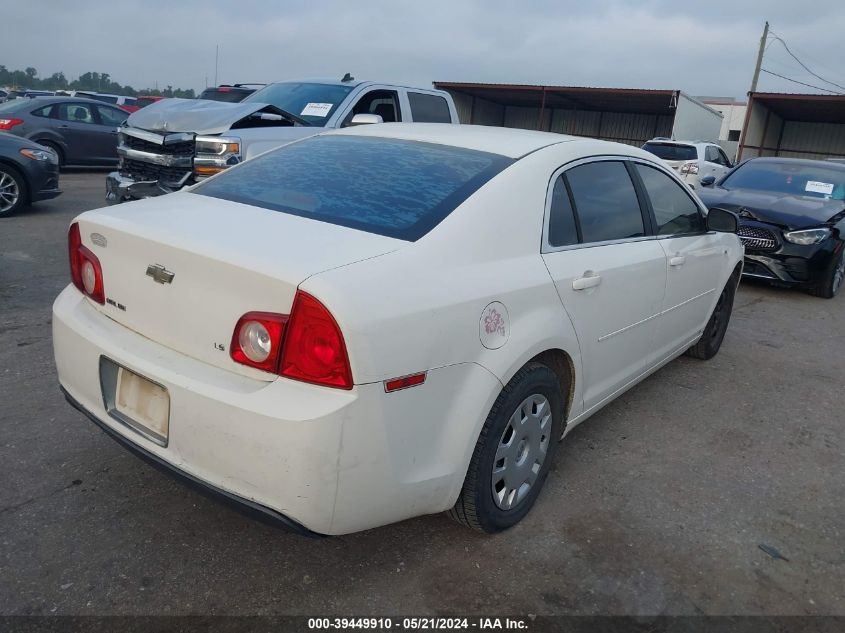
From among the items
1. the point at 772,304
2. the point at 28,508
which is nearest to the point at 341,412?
the point at 28,508

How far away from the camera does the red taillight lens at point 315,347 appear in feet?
6.44

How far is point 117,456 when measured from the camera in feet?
10.3

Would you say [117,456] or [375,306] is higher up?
[375,306]

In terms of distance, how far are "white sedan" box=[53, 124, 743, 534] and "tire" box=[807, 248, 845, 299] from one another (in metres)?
5.22

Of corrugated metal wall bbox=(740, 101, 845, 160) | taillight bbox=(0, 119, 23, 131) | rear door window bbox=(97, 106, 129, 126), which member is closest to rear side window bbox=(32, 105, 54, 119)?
taillight bbox=(0, 119, 23, 131)

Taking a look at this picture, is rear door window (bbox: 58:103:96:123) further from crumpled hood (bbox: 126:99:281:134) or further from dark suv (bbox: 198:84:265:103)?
crumpled hood (bbox: 126:99:281:134)

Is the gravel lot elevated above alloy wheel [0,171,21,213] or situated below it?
below

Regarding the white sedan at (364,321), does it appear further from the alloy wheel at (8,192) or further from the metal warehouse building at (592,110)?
the metal warehouse building at (592,110)

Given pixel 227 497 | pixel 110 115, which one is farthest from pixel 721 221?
pixel 110 115

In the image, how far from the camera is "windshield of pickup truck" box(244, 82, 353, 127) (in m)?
7.46

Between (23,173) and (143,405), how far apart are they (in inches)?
299

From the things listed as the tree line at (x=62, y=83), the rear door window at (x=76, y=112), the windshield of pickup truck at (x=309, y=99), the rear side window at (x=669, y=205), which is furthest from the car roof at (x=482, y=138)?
the tree line at (x=62, y=83)

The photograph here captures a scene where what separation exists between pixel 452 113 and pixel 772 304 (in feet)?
14.6

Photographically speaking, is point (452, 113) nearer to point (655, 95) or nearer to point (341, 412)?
point (341, 412)
